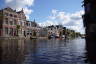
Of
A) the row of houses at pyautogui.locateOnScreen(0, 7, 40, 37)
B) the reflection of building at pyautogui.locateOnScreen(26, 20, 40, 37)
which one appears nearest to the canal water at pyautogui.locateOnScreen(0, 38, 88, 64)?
the row of houses at pyautogui.locateOnScreen(0, 7, 40, 37)

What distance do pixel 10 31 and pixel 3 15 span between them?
1084 centimetres

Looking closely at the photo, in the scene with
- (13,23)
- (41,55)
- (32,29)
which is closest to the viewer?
(41,55)

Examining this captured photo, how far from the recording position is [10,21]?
10912cm

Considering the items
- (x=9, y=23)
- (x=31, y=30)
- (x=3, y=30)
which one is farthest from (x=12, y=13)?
(x=31, y=30)

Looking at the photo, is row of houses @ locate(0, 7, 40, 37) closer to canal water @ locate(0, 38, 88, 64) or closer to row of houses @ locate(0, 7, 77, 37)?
row of houses @ locate(0, 7, 77, 37)

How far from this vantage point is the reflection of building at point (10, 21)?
337 feet

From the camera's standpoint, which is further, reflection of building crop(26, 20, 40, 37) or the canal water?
reflection of building crop(26, 20, 40, 37)

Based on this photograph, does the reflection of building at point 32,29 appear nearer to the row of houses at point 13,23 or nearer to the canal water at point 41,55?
the row of houses at point 13,23

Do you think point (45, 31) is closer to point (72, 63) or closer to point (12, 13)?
point (12, 13)

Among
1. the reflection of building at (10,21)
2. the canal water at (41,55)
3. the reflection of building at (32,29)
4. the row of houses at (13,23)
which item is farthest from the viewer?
the reflection of building at (32,29)

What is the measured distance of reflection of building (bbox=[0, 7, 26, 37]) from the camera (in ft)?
337

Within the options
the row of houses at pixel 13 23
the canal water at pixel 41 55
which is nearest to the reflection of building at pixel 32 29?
the row of houses at pixel 13 23

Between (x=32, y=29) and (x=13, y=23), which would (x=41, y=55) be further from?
(x=32, y=29)

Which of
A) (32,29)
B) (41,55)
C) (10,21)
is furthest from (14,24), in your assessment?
(41,55)
